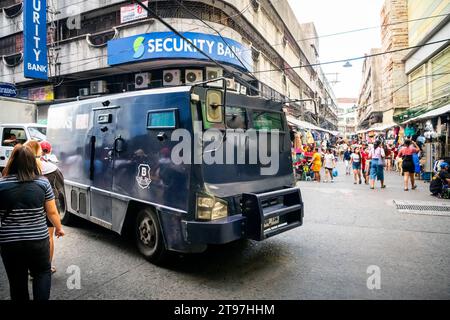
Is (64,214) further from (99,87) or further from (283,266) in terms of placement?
(99,87)

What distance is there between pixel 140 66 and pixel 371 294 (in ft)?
50.1

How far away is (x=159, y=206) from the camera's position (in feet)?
13.5

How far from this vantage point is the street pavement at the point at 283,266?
11.5 feet

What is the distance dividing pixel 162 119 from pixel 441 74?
20.2 meters

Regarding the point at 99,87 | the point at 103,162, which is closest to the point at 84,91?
the point at 99,87

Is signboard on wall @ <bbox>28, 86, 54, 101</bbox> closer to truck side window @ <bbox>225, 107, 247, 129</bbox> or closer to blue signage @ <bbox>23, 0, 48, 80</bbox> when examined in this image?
blue signage @ <bbox>23, 0, 48, 80</bbox>

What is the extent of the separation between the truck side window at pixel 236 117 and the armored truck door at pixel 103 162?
193 centimetres

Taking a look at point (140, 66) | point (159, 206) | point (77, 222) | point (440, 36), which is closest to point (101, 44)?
point (140, 66)

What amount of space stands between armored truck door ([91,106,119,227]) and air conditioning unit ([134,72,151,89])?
37.8 ft

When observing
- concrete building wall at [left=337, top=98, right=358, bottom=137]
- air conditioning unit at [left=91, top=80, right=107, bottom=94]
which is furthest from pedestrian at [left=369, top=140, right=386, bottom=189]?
concrete building wall at [left=337, top=98, right=358, bottom=137]

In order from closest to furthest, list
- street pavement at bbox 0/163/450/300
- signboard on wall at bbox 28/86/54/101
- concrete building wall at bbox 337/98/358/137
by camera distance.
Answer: street pavement at bbox 0/163/450/300 → signboard on wall at bbox 28/86/54/101 → concrete building wall at bbox 337/98/358/137

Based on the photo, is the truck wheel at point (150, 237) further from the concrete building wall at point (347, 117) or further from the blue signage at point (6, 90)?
the concrete building wall at point (347, 117)

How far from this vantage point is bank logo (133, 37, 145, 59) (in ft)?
47.1

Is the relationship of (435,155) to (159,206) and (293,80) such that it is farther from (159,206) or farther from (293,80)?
(293,80)
